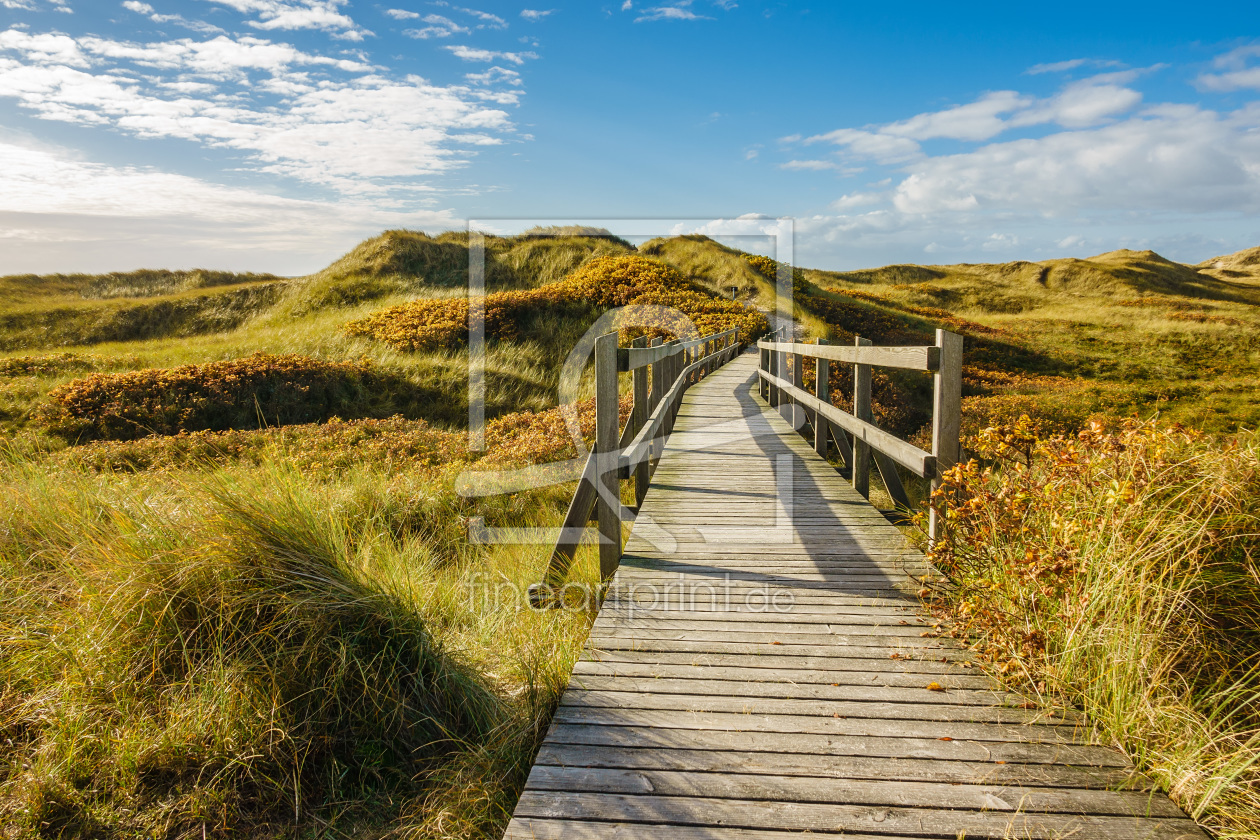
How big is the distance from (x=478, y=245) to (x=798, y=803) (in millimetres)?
31101

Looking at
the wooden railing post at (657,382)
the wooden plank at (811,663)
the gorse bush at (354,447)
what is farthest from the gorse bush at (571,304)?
the wooden plank at (811,663)

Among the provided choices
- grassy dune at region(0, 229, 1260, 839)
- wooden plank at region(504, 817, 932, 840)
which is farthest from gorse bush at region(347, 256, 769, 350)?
wooden plank at region(504, 817, 932, 840)

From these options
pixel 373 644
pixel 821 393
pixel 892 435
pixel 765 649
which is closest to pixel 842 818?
pixel 765 649

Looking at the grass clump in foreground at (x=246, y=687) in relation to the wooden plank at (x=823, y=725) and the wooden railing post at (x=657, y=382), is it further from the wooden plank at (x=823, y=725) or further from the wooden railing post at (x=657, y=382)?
the wooden railing post at (x=657, y=382)

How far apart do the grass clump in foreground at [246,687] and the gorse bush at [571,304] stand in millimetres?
14752

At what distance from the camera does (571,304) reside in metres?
20.6

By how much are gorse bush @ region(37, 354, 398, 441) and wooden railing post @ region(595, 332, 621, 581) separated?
8.64m

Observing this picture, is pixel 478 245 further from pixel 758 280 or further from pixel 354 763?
pixel 354 763

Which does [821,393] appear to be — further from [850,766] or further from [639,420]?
[850,766]

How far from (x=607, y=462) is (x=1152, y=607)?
290 cm

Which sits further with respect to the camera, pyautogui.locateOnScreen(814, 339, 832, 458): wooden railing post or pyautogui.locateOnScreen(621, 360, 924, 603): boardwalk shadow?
pyautogui.locateOnScreen(814, 339, 832, 458): wooden railing post

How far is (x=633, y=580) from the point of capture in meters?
3.98

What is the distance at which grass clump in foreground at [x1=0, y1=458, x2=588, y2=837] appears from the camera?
8.21 ft

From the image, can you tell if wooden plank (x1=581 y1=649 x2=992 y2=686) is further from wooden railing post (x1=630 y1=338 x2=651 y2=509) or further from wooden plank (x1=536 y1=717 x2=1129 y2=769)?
wooden railing post (x1=630 y1=338 x2=651 y2=509)
